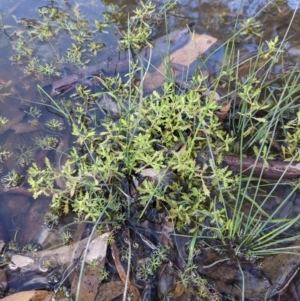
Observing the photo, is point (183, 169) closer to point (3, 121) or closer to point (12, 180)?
point (12, 180)

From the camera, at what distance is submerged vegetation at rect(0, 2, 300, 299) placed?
260 centimetres

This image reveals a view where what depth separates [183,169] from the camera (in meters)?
2.79

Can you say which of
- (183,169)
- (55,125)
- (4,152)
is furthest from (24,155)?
(183,169)

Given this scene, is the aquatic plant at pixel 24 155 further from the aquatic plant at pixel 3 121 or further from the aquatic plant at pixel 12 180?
the aquatic plant at pixel 3 121

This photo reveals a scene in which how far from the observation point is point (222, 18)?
14.1 ft

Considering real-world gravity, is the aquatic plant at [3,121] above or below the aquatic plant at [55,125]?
above

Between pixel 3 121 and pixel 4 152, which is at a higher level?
Answer: pixel 3 121

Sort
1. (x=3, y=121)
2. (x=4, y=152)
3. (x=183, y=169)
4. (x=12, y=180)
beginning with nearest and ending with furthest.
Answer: (x=183, y=169), (x=12, y=180), (x=4, y=152), (x=3, y=121)

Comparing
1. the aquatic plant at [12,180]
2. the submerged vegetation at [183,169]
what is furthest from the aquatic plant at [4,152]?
the aquatic plant at [12,180]

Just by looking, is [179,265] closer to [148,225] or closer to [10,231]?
[148,225]

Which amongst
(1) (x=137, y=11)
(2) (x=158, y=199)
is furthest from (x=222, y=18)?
(2) (x=158, y=199)

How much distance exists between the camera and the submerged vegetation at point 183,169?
2.60 m

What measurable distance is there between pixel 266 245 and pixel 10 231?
1854 millimetres

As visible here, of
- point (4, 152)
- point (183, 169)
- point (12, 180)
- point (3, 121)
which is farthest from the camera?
point (3, 121)
